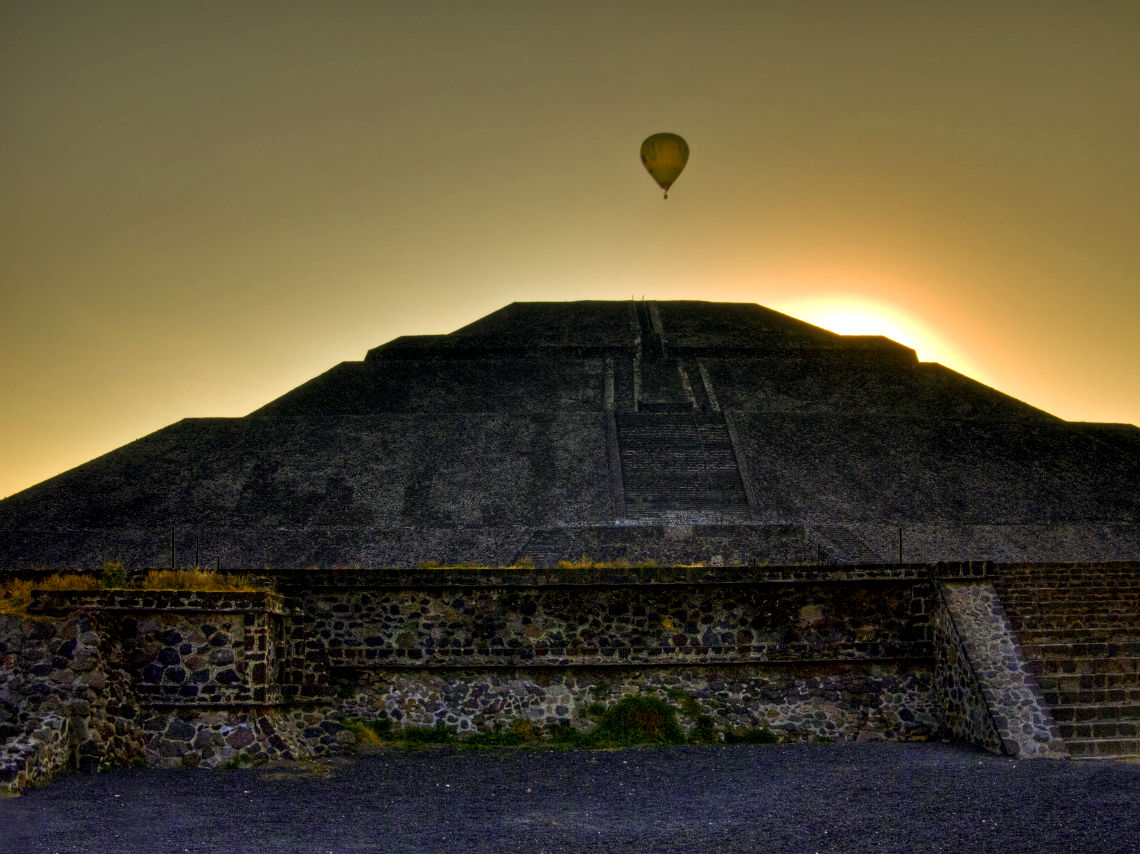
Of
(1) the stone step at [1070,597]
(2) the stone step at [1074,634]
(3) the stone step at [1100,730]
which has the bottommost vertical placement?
(3) the stone step at [1100,730]

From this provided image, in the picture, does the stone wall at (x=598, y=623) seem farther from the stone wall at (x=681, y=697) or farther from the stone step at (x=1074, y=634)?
the stone step at (x=1074, y=634)

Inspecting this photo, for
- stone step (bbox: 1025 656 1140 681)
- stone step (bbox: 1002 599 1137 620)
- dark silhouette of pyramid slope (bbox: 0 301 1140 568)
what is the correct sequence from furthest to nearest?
1. dark silhouette of pyramid slope (bbox: 0 301 1140 568)
2. stone step (bbox: 1002 599 1137 620)
3. stone step (bbox: 1025 656 1140 681)

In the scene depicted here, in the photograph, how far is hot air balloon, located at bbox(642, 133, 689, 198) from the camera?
100 feet

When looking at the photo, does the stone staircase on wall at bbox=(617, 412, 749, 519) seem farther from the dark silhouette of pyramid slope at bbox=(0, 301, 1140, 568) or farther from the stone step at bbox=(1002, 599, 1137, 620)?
the stone step at bbox=(1002, 599, 1137, 620)

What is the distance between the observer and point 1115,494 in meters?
28.9

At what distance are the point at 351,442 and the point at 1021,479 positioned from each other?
613 inches

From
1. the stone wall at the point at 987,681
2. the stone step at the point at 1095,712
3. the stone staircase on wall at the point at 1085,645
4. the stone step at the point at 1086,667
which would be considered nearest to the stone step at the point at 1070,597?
Result: the stone staircase on wall at the point at 1085,645

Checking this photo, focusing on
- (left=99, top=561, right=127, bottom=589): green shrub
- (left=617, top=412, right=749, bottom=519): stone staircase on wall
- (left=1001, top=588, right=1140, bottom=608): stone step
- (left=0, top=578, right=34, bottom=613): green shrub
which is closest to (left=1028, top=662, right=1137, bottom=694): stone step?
(left=1001, top=588, right=1140, bottom=608): stone step

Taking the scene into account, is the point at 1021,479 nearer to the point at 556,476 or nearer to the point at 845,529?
the point at 845,529

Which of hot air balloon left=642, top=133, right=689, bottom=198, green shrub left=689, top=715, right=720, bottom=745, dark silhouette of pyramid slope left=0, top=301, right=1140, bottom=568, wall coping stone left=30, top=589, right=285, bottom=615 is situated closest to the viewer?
wall coping stone left=30, top=589, right=285, bottom=615

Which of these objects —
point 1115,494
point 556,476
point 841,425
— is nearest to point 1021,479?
point 1115,494

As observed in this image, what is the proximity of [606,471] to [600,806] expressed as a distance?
63.5 feet

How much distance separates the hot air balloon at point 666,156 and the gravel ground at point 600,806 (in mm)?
21087

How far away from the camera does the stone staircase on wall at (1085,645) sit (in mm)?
11969
